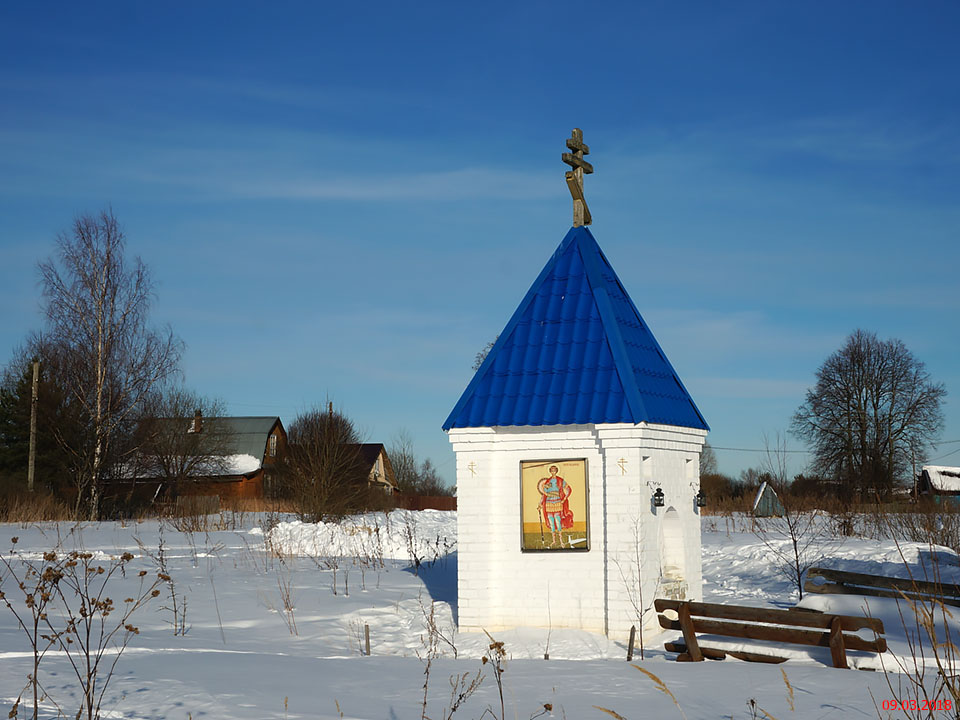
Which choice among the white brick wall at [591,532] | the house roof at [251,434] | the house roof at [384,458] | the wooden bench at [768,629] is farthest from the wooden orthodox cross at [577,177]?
the house roof at [384,458]

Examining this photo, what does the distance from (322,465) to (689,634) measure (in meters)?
16.4

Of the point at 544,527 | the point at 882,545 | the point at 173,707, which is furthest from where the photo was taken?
the point at 882,545

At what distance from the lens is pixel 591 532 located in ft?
40.2

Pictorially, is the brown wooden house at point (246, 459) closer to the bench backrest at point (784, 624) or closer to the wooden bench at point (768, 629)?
the wooden bench at point (768, 629)

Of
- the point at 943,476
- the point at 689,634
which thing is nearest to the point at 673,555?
the point at 689,634

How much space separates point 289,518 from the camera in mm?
30938

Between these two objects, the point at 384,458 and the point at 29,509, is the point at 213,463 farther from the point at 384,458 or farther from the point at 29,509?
the point at 29,509

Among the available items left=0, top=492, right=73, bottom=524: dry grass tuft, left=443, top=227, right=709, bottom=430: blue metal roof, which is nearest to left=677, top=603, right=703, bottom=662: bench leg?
left=443, top=227, right=709, bottom=430: blue metal roof

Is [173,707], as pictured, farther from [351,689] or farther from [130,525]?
[130,525]

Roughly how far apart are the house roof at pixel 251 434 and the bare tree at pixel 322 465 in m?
27.3

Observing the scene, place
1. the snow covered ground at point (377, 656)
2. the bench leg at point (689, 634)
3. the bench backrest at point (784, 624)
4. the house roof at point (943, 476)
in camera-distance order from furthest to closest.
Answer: the house roof at point (943, 476) → the bench leg at point (689, 634) → the bench backrest at point (784, 624) → the snow covered ground at point (377, 656)

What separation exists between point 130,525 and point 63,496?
866 centimetres

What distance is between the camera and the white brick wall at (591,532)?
12.0m

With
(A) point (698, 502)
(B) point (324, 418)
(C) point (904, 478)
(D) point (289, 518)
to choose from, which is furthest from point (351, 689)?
(C) point (904, 478)
